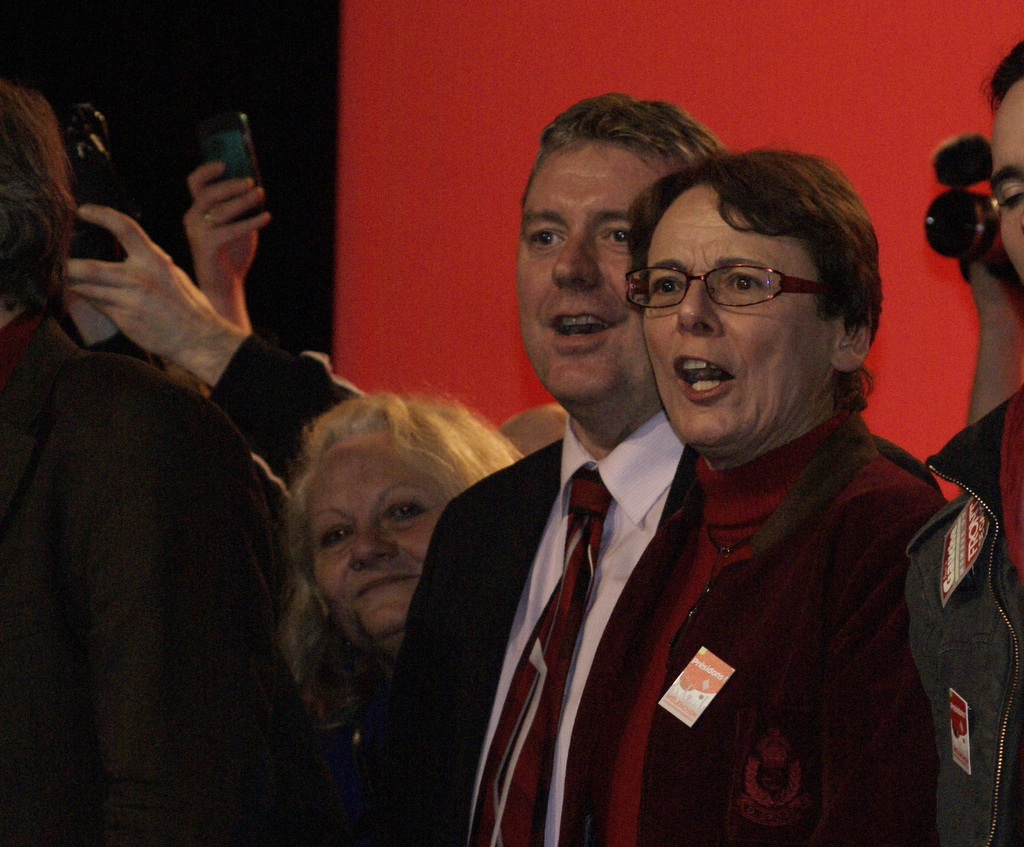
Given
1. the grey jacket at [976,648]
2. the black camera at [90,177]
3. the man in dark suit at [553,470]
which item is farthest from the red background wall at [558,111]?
the black camera at [90,177]

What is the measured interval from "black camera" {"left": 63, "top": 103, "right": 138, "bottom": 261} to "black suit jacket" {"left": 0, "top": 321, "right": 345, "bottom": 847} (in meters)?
0.98

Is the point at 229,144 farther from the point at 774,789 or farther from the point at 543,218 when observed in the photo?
the point at 774,789

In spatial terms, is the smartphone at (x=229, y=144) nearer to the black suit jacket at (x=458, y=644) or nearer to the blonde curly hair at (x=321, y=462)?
the blonde curly hair at (x=321, y=462)

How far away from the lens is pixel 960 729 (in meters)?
1.31

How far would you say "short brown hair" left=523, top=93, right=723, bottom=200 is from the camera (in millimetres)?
2000

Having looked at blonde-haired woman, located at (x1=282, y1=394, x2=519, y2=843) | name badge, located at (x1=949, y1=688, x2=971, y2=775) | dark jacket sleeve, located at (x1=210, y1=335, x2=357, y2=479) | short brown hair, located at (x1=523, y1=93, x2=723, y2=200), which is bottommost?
blonde-haired woman, located at (x1=282, y1=394, x2=519, y2=843)

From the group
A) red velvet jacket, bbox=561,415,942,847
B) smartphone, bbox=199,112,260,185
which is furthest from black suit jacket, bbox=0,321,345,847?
smartphone, bbox=199,112,260,185

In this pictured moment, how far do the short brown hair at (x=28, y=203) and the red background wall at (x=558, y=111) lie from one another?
114cm

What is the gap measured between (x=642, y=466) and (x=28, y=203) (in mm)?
896

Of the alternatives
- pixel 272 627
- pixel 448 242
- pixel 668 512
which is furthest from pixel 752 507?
pixel 448 242

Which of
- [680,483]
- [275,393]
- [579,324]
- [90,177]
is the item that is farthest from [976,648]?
[90,177]

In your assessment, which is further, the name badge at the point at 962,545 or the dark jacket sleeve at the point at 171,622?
the dark jacket sleeve at the point at 171,622

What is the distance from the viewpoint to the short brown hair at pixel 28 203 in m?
1.64

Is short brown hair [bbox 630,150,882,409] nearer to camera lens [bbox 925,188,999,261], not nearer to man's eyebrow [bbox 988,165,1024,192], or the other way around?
man's eyebrow [bbox 988,165,1024,192]
